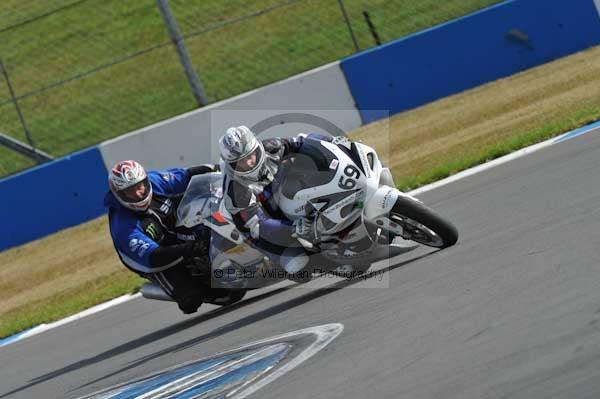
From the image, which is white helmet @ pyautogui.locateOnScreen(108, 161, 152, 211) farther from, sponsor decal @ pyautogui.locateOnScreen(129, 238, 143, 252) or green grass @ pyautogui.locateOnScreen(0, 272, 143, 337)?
green grass @ pyautogui.locateOnScreen(0, 272, 143, 337)

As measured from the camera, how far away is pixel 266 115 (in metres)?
16.3

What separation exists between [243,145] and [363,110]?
28.0 feet

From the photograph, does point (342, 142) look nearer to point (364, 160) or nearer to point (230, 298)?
point (364, 160)

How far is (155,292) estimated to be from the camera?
31.3 feet

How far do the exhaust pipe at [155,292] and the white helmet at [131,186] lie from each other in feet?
2.23

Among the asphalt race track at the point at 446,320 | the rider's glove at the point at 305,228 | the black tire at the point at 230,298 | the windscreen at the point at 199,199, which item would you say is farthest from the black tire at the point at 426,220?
the black tire at the point at 230,298

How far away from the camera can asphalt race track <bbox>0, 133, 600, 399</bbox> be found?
5246mm

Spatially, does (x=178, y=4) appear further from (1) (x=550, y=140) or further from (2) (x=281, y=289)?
(2) (x=281, y=289)

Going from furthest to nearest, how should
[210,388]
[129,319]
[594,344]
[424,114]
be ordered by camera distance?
[424,114] < [129,319] < [210,388] < [594,344]

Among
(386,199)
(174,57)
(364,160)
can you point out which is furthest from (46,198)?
(386,199)

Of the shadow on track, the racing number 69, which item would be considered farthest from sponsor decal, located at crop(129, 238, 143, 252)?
the racing number 69

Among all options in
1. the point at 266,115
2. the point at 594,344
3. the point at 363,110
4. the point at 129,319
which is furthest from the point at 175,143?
the point at 594,344

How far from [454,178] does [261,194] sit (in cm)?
394

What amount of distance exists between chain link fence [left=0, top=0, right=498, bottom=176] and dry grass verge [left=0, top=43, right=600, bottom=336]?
183 centimetres
